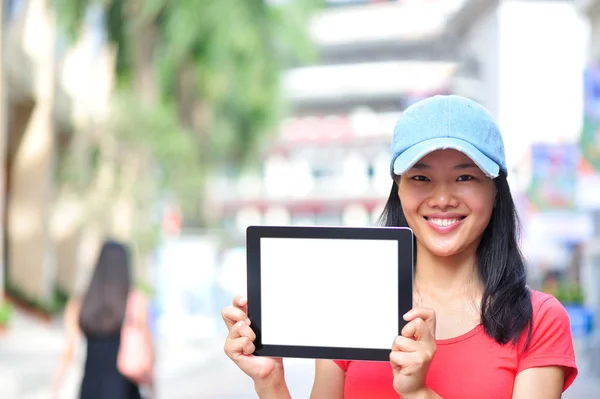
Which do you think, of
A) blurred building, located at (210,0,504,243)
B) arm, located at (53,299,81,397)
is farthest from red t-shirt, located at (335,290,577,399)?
blurred building, located at (210,0,504,243)

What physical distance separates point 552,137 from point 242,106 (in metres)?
23.0

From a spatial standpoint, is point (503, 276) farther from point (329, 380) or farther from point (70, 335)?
point (70, 335)

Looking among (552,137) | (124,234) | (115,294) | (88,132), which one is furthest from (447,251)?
(552,137)

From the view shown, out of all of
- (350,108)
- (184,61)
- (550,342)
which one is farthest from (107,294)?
(350,108)

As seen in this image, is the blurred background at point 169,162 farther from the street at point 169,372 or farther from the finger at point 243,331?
the finger at point 243,331

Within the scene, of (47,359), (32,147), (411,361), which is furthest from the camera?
(32,147)

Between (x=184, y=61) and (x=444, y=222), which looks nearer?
(x=444, y=222)

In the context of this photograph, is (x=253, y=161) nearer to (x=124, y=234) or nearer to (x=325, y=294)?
(x=124, y=234)

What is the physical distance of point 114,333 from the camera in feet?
17.6

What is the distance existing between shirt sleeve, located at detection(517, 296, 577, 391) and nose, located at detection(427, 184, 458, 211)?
27 cm

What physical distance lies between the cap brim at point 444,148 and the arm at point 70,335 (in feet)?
13.1

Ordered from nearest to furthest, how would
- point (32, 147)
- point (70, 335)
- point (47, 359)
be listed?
point (70, 335)
point (47, 359)
point (32, 147)

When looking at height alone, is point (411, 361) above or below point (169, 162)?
below

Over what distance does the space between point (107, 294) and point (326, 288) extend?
11.8 ft
